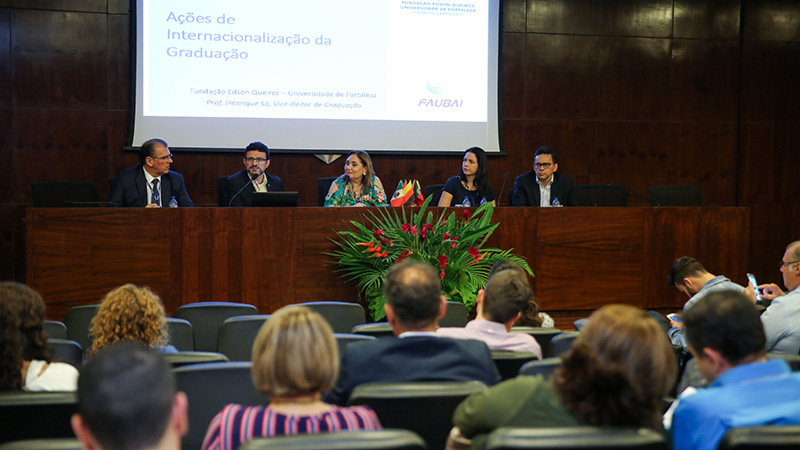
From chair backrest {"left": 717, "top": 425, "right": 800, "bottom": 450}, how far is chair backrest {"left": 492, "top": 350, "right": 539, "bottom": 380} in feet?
2.94

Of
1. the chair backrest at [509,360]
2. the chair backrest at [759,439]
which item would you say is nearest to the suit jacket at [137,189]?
the chair backrest at [509,360]

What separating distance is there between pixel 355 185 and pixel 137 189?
1.65 meters

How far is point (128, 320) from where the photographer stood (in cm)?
241

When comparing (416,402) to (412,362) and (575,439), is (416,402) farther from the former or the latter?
(575,439)

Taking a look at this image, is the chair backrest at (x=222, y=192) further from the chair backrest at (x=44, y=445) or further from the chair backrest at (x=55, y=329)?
the chair backrest at (x=44, y=445)

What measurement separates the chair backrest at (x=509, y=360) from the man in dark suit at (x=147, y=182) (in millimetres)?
3942

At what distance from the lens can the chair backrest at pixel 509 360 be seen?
92.4 inches

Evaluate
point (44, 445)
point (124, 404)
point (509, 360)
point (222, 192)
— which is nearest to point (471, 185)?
point (222, 192)

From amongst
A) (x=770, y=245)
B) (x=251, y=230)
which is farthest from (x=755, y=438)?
(x=770, y=245)

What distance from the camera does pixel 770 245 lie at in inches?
327

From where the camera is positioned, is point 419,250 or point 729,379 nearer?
point 729,379

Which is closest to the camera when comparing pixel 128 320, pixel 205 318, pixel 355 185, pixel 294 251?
pixel 128 320

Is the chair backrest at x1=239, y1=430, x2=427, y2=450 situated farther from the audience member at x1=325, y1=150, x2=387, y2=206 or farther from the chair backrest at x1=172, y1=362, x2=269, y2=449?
the audience member at x1=325, y1=150, x2=387, y2=206

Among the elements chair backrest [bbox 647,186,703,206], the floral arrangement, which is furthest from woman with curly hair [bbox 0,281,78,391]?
chair backrest [bbox 647,186,703,206]
